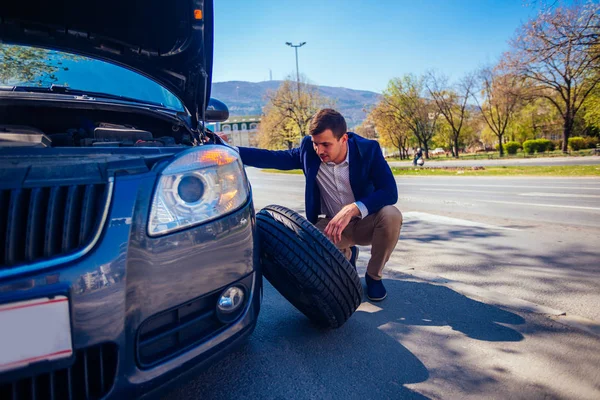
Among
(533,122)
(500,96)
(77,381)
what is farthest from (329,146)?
(533,122)

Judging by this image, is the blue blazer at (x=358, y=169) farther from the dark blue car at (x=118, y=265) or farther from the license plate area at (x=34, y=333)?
the license plate area at (x=34, y=333)

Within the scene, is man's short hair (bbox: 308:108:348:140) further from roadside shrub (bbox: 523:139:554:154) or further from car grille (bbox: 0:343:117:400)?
roadside shrub (bbox: 523:139:554:154)

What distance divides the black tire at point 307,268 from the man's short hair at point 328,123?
92 centimetres

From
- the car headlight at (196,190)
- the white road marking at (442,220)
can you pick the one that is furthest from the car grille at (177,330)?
the white road marking at (442,220)

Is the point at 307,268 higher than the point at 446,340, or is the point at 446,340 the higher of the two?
the point at 307,268

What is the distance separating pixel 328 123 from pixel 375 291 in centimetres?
125

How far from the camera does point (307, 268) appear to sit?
1655mm

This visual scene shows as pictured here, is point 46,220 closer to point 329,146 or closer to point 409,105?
point 329,146

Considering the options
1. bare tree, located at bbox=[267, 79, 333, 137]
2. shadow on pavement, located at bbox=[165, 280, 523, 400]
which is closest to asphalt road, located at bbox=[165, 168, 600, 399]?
shadow on pavement, located at bbox=[165, 280, 523, 400]

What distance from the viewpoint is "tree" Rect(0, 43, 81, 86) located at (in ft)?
6.66

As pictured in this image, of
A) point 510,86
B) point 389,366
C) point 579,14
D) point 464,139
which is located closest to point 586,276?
point 389,366

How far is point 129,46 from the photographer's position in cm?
244

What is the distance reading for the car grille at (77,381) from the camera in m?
0.95

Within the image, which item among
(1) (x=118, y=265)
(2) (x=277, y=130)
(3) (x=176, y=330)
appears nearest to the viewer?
(1) (x=118, y=265)
